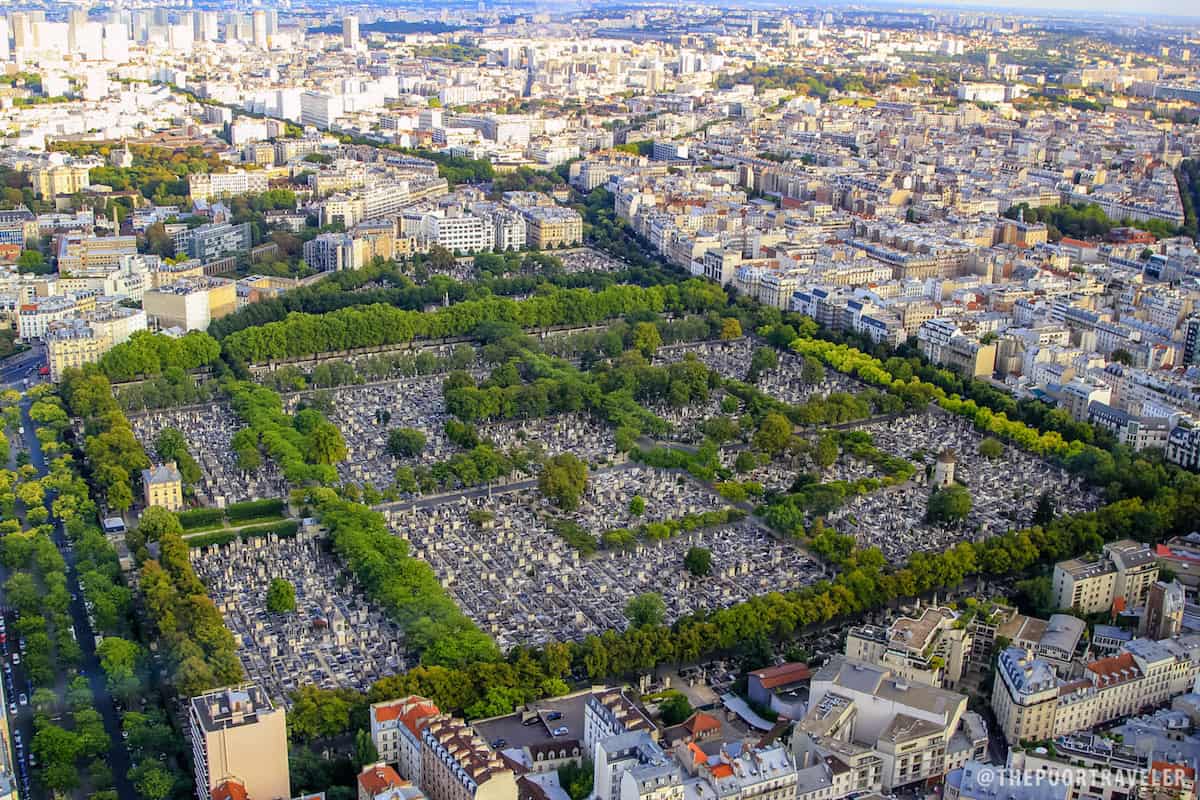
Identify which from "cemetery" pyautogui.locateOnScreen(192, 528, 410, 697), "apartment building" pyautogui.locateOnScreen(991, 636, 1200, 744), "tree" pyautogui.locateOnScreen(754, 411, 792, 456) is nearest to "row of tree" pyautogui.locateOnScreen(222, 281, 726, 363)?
"tree" pyautogui.locateOnScreen(754, 411, 792, 456)

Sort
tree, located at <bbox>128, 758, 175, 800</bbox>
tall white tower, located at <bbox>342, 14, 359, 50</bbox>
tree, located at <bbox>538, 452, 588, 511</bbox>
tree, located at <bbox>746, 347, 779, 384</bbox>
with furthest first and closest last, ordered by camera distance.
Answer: tall white tower, located at <bbox>342, 14, 359, 50</bbox> < tree, located at <bbox>746, 347, 779, 384</bbox> < tree, located at <bbox>538, 452, 588, 511</bbox> < tree, located at <bbox>128, 758, 175, 800</bbox>

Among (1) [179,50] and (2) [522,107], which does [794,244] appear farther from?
(1) [179,50]

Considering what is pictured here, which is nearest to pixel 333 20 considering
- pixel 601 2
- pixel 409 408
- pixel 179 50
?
pixel 179 50

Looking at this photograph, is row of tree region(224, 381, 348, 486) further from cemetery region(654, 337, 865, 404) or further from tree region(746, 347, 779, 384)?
tree region(746, 347, 779, 384)

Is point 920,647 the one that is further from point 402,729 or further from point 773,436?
point 773,436

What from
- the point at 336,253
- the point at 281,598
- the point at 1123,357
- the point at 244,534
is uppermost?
the point at 1123,357

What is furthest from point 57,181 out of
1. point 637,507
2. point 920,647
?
point 920,647

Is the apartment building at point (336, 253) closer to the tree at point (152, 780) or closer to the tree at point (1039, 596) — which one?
the tree at point (1039, 596)

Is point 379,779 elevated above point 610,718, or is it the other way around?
point 610,718
